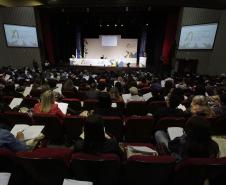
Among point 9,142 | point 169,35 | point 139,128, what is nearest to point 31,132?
point 9,142

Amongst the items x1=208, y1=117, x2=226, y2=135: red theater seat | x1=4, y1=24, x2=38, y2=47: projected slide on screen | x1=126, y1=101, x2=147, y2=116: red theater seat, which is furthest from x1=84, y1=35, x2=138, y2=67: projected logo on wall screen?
x1=208, y1=117, x2=226, y2=135: red theater seat

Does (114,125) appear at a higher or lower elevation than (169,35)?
lower

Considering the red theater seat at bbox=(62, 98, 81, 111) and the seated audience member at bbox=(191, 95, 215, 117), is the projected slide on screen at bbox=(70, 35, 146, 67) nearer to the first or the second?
the red theater seat at bbox=(62, 98, 81, 111)

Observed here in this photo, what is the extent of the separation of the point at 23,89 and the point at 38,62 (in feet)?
30.7

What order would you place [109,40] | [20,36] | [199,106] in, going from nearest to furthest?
1. [199,106]
2. [20,36]
3. [109,40]

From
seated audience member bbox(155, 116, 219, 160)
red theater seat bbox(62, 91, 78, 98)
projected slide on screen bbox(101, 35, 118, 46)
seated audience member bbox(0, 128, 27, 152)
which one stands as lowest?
red theater seat bbox(62, 91, 78, 98)

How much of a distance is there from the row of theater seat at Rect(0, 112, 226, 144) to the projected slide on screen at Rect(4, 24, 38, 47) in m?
10.9

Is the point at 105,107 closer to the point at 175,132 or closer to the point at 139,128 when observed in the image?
the point at 139,128

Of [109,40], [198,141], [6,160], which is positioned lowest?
[6,160]

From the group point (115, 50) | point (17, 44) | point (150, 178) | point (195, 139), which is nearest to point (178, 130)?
point (195, 139)

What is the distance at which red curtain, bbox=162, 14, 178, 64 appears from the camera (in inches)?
537

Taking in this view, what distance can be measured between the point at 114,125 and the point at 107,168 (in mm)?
1356

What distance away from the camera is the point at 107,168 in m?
1.76

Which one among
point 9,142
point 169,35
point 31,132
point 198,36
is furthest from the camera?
point 169,35
